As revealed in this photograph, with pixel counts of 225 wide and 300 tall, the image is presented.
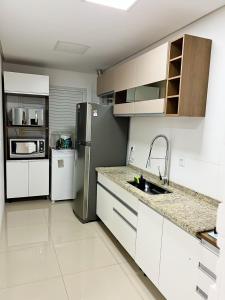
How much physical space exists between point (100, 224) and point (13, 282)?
1.51 meters

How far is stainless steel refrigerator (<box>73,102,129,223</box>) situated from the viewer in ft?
11.0

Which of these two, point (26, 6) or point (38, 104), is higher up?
point (26, 6)

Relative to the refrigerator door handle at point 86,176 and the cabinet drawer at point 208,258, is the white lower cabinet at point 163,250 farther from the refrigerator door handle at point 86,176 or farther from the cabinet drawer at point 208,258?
the refrigerator door handle at point 86,176

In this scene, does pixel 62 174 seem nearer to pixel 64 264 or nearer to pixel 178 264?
pixel 64 264

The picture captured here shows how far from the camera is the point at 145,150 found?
322 cm

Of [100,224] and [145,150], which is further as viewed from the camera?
[100,224]

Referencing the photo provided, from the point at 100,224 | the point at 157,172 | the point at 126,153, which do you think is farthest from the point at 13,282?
the point at 126,153

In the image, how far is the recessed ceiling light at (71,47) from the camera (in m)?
3.09

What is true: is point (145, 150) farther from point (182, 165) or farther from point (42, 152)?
point (42, 152)

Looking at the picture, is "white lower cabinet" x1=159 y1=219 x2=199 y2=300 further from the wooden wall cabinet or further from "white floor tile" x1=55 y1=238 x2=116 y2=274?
the wooden wall cabinet

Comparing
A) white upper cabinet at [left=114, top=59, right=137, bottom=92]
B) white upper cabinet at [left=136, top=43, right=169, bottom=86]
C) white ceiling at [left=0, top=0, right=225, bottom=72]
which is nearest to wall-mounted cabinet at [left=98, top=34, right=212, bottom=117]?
white upper cabinet at [left=136, top=43, right=169, bottom=86]

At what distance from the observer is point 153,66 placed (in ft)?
7.97

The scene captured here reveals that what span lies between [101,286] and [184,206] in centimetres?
109

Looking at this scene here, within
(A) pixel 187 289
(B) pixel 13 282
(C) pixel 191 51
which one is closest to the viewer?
(A) pixel 187 289
